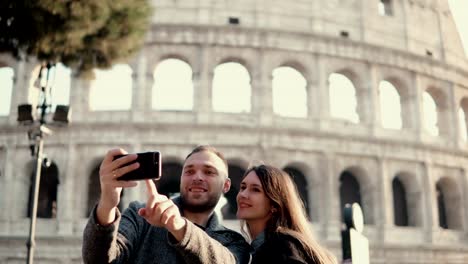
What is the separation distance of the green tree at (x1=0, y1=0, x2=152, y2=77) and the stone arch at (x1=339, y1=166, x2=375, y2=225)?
1219 cm

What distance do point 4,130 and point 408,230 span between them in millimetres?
15060

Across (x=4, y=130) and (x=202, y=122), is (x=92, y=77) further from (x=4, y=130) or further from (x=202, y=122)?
(x=4, y=130)

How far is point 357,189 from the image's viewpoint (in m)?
20.0

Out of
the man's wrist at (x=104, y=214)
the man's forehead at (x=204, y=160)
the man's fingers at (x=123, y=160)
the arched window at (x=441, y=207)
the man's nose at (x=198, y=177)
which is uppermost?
the man's forehead at (x=204, y=160)

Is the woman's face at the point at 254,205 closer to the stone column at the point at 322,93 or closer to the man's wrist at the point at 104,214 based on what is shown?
the man's wrist at the point at 104,214

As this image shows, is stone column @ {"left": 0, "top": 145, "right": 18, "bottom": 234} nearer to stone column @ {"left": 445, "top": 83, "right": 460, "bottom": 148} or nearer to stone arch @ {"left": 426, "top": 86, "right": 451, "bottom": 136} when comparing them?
stone arch @ {"left": 426, "top": 86, "right": 451, "bottom": 136}

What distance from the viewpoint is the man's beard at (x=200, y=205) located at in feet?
7.59

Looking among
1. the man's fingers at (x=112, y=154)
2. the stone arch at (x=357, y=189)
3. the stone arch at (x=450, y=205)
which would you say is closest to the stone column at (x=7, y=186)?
the stone arch at (x=357, y=189)

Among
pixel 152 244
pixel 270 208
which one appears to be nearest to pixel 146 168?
pixel 152 244

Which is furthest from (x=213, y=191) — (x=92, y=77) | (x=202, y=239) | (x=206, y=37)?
(x=206, y=37)

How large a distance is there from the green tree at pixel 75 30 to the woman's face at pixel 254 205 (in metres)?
6.34

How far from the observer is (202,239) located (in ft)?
6.16

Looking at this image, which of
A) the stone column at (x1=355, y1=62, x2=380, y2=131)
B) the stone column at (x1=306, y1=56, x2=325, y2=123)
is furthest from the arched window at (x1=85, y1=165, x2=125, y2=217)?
the stone column at (x1=355, y1=62, x2=380, y2=131)

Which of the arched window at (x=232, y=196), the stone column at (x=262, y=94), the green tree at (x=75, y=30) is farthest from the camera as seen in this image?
the arched window at (x=232, y=196)
